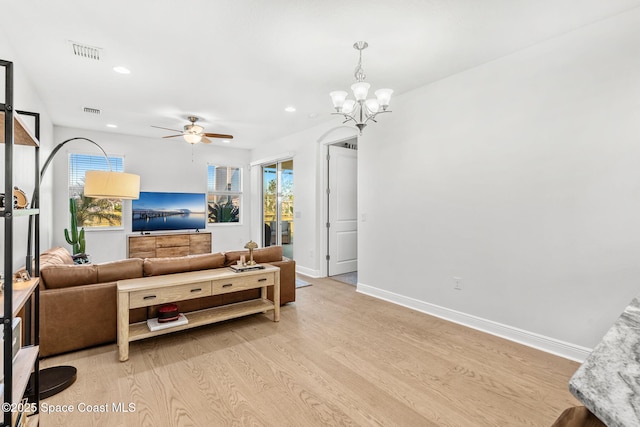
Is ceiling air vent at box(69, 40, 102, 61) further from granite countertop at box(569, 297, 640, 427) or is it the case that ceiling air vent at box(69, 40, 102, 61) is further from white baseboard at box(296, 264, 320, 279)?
white baseboard at box(296, 264, 320, 279)

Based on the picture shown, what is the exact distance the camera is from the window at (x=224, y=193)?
7.46 meters

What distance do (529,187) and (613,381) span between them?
2.68 m

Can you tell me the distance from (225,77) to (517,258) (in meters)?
3.55

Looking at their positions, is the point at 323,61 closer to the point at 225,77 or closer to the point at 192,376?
the point at 225,77

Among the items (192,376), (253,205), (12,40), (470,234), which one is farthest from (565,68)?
(253,205)

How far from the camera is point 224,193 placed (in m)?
7.64

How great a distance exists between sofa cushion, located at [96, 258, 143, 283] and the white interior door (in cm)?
322

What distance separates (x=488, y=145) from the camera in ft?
10.3

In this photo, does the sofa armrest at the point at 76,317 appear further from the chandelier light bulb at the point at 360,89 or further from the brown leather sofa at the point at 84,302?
the chandelier light bulb at the point at 360,89

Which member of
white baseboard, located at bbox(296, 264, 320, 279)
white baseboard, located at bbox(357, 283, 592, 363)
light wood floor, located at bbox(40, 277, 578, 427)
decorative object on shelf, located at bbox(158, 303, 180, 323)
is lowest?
light wood floor, located at bbox(40, 277, 578, 427)

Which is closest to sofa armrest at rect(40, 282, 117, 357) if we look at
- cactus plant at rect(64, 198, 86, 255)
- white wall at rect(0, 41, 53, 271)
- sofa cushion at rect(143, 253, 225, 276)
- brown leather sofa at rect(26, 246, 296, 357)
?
brown leather sofa at rect(26, 246, 296, 357)

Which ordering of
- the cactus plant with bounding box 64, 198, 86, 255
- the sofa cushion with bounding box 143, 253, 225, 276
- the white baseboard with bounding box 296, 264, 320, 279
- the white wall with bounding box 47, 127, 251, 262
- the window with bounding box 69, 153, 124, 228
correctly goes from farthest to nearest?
the window with bounding box 69, 153, 124, 228 → the white wall with bounding box 47, 127, 251, 262 → the white baseboard with bounding box 296, 264, 320, 279 → the cactus plant with bounding box 64, 198, 86, 255 → the sofa cushion with bounding box 143, 253, 225, 276

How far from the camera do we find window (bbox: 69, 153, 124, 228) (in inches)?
232

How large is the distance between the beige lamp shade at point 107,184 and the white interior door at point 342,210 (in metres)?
3.17
